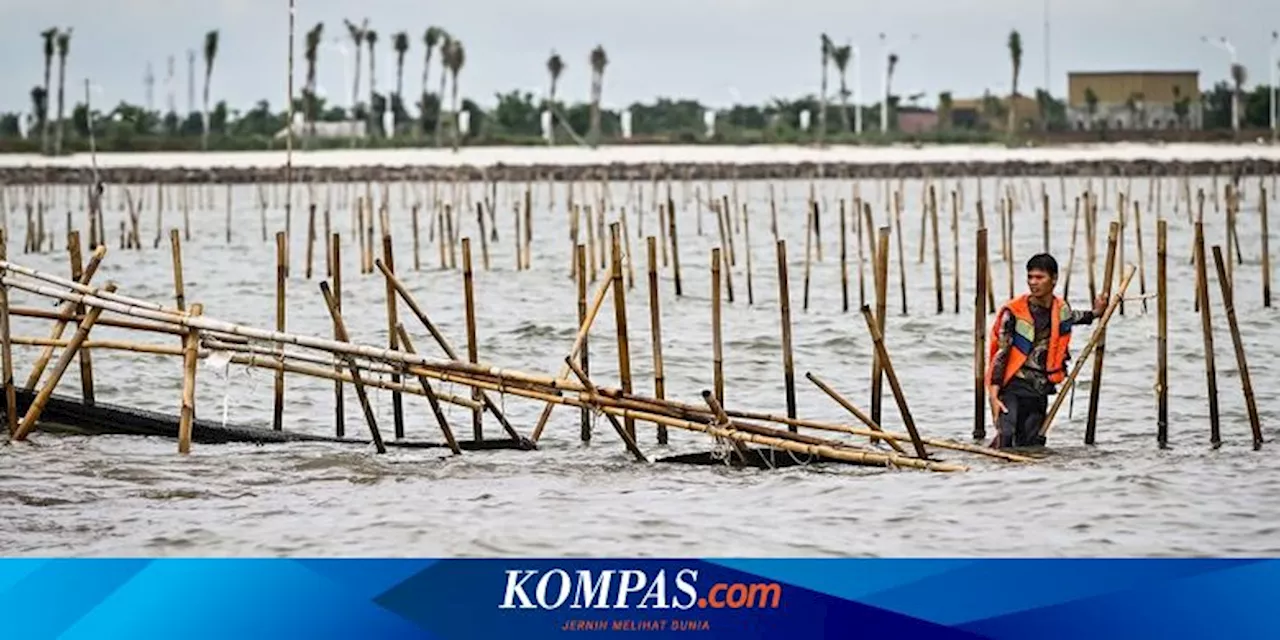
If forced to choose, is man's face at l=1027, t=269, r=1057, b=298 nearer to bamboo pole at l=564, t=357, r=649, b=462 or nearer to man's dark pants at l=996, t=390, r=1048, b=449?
man's dark pants at l=996, t=390, r=1048, b=449

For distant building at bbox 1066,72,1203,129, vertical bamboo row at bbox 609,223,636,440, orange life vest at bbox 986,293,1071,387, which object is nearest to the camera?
orange life vest at bbox 986,293,1071,387

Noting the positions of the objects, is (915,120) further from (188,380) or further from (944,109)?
(188,380)

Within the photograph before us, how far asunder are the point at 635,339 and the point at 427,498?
6.32m

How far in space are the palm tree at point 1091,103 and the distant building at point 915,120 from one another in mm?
18849

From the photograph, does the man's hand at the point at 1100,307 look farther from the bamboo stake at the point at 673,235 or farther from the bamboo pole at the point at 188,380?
the bamboo stake at the point at 673,235

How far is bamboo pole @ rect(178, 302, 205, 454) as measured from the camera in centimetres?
801

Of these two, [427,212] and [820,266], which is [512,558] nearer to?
[820,266]

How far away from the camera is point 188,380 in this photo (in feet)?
26.3

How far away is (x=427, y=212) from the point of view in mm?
33688

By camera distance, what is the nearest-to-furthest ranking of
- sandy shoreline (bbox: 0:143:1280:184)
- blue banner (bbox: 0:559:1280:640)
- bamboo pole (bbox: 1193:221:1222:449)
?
1. blue banner (bbox: 0:559:1280:640)
2. bamboo pole (bbox: 1193:221:1222:449)
3. sandy shoreline (bbox: 0:143:1280:184)

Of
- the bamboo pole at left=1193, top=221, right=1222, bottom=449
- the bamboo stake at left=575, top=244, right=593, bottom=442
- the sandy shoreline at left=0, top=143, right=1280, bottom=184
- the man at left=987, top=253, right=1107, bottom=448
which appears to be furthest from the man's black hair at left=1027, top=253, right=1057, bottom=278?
the sandy shoreline at left=0, top=143, right=1280, bottom=184

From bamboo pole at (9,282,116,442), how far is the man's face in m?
3.44

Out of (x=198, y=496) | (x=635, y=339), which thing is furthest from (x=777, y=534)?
(x=635, y=339)

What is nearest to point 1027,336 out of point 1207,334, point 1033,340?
point 1033,340
